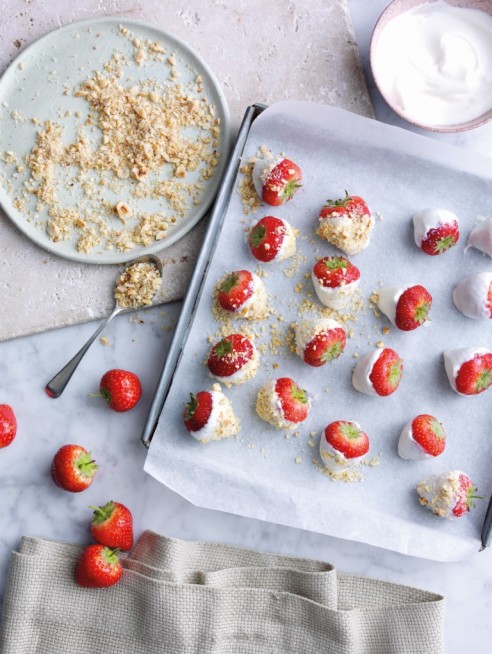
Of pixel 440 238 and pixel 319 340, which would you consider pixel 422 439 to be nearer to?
pixel 319 340

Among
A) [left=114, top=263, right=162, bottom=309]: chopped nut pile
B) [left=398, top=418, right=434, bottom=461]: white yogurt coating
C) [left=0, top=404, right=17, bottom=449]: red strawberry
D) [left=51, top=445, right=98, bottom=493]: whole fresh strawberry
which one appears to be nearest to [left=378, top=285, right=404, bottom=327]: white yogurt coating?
[left=398, top=418, right=434, bottom=461]: white yogurt coating

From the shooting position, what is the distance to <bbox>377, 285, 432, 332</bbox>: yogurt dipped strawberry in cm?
150

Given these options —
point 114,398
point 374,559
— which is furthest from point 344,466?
point 114,398

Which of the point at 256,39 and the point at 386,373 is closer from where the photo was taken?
the point at 386,373

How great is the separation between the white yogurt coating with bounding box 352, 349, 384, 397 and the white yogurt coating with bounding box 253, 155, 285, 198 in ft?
1.23

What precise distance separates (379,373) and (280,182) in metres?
0.40

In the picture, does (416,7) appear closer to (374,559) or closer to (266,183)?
(266,183)

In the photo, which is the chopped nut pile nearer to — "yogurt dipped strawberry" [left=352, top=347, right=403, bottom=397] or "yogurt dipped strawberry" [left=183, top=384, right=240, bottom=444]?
"yogurt dipped strawberry" [left=183, top=384, right=240, bottom=444]

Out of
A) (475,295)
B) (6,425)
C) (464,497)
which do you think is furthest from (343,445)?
(6,425)

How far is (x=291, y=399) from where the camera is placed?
1.49 metres

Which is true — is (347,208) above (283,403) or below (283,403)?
above

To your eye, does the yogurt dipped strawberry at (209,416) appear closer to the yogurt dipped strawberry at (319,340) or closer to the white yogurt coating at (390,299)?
the yogurt dipped strawberry at (319,340)

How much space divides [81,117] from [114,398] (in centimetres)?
55

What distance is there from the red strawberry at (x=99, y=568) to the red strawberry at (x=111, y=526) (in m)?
0.02
